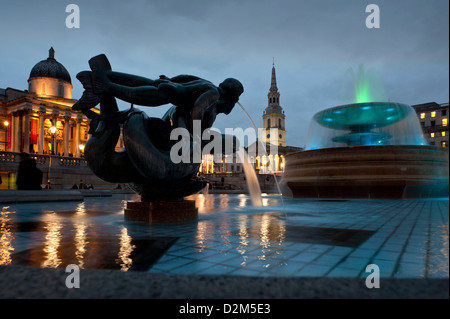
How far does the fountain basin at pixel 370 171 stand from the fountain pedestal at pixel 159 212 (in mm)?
11274

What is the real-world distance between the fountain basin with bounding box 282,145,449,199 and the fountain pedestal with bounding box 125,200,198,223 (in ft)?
37.0

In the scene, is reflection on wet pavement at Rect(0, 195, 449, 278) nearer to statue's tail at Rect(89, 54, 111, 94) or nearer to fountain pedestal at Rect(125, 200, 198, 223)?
fountain pedestal at Rect(125, 200, 198, 223)

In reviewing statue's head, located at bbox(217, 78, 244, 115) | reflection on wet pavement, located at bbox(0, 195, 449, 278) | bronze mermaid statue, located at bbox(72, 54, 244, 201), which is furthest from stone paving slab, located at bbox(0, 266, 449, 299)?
statue's head, located at bbox(217, 78, 244, 115)

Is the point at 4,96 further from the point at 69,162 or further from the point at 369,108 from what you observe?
the point at 369,108

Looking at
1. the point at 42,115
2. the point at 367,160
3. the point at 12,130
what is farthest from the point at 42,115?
the point at 367,160

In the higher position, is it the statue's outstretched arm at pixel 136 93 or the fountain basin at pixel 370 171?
the statue's outstretched arm at pixel 136 93

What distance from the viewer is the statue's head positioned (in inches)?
285

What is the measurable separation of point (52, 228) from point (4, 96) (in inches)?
2495

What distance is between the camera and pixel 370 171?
15.0m

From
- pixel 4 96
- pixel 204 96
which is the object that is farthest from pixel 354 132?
pixel 4 96

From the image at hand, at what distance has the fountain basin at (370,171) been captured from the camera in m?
14.3

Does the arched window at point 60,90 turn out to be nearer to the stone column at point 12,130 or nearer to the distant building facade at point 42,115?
the distant building facade at point 42,115

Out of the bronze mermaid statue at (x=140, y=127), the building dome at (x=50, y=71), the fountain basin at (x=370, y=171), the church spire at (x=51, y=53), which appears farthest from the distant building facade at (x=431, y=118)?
the church spire at (x=51, y=53)

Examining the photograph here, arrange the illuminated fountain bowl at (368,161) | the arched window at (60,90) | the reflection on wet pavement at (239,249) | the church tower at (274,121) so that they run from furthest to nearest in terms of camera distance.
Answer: the church tower at (274,121), the arched window at (60,90), the illuminated fountain bowl at (368,161), the reflection on wet pavement at (239,249)
